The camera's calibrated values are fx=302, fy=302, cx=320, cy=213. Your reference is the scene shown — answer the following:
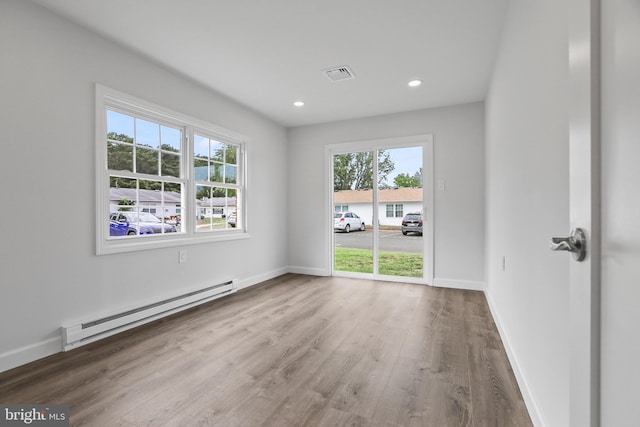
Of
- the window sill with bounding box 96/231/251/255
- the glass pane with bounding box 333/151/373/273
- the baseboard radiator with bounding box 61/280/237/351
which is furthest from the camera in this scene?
the glass pane with bounding box 333/151/373/273

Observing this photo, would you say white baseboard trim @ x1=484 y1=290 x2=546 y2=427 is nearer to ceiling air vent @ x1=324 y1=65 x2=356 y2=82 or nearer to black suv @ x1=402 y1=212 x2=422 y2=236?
black suv @ x1=402 y1=212 x2=422 y2=236

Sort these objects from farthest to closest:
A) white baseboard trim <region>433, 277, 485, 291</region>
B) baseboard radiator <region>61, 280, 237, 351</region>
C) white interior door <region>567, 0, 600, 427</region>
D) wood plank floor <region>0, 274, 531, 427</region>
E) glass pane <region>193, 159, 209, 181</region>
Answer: white baseboard trim <region>433, 277, 485, 291</region> → glass pane <region>193, 159, 209, 181</region> → baseboard radiator <region>61, 280, 237, 351</region> → wood plank floor <region>0, 274, 531, 427</region> → white interior door <region>567, 0, 600, 427</region>

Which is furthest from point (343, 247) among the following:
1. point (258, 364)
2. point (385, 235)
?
point (258, 364)

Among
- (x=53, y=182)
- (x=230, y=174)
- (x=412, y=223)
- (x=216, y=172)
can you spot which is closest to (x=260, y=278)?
(x=230, y=174)

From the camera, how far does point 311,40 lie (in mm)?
2631

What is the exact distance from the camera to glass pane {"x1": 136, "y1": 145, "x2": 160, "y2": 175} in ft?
9.66

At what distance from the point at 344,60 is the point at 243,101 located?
5.41 feet

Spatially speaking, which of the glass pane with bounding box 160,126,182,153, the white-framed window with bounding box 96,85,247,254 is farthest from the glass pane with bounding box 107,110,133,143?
the glass pane with bounding box 160,126,182,153

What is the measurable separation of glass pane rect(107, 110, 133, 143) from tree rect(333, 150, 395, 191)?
9.70 feet

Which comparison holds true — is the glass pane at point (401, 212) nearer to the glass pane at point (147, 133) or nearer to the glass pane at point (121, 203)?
the glass pane at point (147, 133)

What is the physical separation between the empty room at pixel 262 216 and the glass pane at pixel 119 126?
0.06ft

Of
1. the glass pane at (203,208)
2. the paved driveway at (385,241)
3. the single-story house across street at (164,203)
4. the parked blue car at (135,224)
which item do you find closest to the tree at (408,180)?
the paved driveway at (385,241)

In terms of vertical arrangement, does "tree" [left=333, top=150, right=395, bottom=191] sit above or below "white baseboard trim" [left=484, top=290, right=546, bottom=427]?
above

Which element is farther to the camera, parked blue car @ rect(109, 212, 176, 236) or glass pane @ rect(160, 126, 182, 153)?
glass pane @ rect(160, 126, 182, 153)
